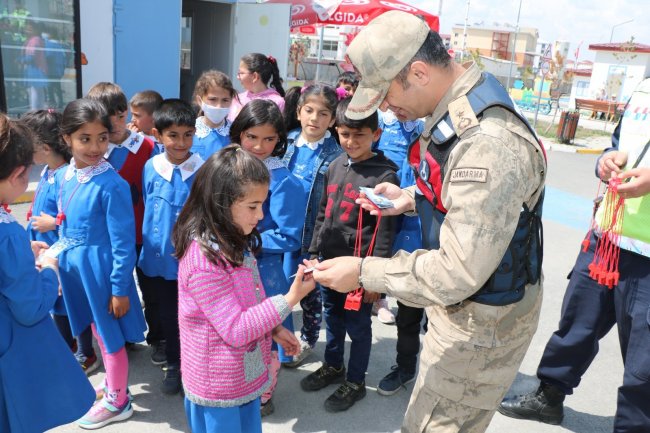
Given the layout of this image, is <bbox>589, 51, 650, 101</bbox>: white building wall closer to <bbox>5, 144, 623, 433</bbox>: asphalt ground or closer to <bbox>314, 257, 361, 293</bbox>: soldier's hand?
<bbox>5, 144, 623, 433</bbox>: asphalt ground

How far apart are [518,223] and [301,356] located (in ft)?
7.12

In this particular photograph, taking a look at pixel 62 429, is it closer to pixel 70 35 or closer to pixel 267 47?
pixel 70 35

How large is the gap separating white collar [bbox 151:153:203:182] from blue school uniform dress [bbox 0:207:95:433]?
91 cm

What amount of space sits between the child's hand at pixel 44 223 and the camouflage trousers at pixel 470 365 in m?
1.98

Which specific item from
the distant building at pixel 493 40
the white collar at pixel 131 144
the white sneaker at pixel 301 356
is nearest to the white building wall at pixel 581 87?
the distant building at pixel 493 40

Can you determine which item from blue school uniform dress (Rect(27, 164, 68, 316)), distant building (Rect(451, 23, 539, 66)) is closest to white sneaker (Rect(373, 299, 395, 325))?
blue school uniform dress (Rect(27, 164, 68, 316))

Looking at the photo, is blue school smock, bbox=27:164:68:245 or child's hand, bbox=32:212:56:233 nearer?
child's hand, bbox=32:212:56:233

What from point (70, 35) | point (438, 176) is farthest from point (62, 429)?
point (70, 35)

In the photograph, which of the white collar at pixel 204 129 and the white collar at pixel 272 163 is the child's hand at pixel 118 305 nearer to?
the white collar at pixel 272 163

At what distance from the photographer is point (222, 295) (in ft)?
6.22

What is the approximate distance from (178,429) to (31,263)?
129cm

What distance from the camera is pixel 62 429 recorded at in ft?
8.89

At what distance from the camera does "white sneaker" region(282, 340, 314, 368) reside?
3.46 meters

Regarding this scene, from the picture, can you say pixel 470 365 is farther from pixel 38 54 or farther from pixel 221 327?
pixel 38 54
